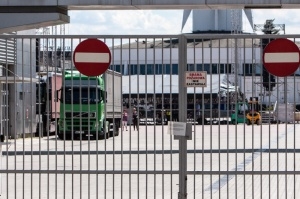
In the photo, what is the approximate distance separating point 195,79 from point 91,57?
4.39 feet

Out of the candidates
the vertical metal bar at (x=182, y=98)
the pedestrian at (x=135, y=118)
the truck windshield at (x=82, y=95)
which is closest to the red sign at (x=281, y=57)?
the vertical metal bar at (x=182, y=98)

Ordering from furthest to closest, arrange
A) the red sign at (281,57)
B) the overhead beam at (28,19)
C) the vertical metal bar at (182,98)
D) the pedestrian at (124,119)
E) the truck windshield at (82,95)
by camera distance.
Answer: the overhead beam at (28,19) < the truck windshield at (82,95) < the vertical metal bar at (182,98) < the pedestrian at (124,119) < the red sign at (281,57)

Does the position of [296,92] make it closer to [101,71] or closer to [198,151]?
[198,151]

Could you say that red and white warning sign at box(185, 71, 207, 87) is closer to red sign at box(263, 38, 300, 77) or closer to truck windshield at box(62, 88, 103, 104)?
red sign at box(263, 38, 300, 77)

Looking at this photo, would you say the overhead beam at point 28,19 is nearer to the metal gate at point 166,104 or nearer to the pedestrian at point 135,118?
the metal gate at point 166,104

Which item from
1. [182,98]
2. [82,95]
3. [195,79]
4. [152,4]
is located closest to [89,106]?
[82,95]

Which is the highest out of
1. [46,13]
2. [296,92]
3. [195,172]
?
[46,13]

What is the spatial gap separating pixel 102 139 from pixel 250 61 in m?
2.13

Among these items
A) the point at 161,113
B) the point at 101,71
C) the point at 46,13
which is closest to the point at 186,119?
the point at 161,113

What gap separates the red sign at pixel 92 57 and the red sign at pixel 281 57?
199 centimetres

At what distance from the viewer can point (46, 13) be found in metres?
27.7

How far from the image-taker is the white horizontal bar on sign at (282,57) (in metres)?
12.8

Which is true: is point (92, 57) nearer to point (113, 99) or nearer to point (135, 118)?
point (113, 99)

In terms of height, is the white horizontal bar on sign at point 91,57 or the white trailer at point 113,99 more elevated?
the white horizontal bar on sign at point 91,57
